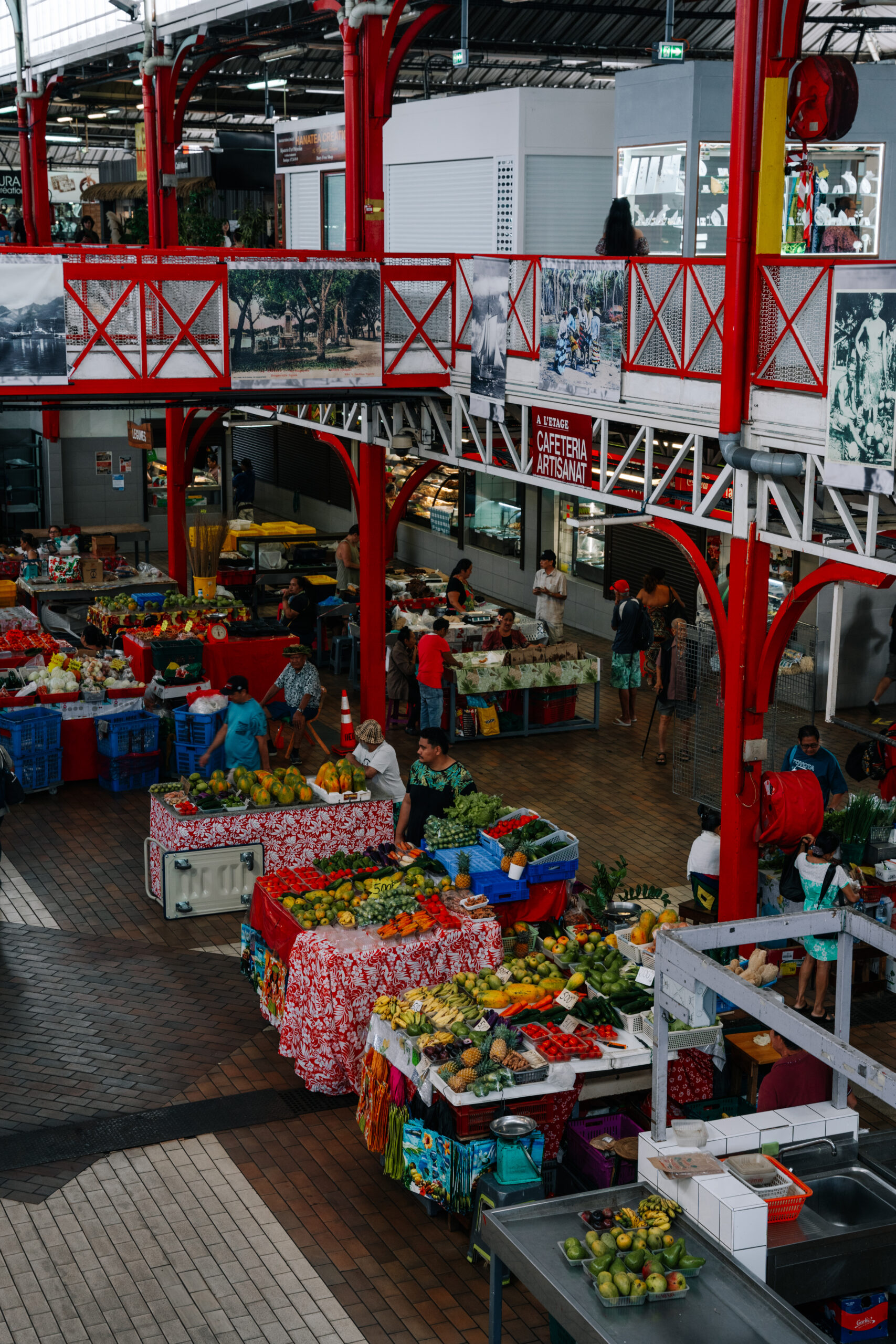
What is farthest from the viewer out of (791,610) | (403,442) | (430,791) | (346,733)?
(403,442)

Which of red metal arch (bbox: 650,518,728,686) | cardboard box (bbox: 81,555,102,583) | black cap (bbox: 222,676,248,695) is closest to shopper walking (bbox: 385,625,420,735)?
black cap (bbox: 222,676,248,695)

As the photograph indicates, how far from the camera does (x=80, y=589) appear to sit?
21.3m

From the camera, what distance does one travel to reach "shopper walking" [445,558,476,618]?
19.2 metres

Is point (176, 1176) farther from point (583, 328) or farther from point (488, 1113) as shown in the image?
point (583, 328)

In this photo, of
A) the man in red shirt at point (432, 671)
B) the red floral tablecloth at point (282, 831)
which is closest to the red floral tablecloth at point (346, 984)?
the red floral tablecloth at point (282, 831)

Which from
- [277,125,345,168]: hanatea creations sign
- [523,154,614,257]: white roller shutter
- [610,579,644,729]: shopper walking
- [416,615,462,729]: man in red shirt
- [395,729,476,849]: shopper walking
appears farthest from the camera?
[277,125,345,168]: hanatea creations sign

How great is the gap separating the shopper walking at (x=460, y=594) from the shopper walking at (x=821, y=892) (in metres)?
9.19

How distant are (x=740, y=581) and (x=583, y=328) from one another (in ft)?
10.3

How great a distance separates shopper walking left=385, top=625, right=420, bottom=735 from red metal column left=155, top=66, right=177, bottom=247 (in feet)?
23.8

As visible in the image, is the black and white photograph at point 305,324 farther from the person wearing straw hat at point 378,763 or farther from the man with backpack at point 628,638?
the person wearing straw hat at point 378,763

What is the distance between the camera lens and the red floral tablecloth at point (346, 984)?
9156mm

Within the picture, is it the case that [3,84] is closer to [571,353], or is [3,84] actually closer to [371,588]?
[371,588]

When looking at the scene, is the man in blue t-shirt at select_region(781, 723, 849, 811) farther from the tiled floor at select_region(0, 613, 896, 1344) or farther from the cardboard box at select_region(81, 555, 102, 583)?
the cardboard box at select_region(81, 555, 102, 583)

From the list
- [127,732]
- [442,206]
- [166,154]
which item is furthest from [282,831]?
[166,154]
